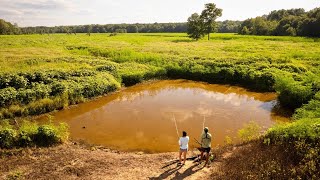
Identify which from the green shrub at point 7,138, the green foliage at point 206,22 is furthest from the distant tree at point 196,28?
the green shrub at point 7,138

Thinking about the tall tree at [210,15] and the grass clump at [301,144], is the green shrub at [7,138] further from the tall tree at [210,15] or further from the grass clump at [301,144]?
the tall tree at [210,15]

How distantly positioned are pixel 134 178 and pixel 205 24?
61.9m

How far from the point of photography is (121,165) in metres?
11.9

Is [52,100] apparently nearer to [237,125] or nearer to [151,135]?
[151,135]

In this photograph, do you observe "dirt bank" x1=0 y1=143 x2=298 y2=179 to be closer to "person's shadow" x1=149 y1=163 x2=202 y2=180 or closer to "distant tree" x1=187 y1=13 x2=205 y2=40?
"person's shadow" x1=149 y1=163 x2=202 y2=180

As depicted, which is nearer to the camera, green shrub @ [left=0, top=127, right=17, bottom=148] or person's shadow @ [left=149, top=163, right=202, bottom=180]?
person's shadow @ [left=149, top=163, right=202, bottom=180]

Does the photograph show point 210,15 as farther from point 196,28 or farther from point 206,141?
point 206,141

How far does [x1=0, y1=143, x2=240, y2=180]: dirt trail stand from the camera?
1102 centimetres

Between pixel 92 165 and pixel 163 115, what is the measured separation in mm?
8246

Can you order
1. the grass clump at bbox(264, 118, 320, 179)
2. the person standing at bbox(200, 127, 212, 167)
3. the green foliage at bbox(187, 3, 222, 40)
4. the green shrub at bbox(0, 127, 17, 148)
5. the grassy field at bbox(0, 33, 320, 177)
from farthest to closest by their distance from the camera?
1. the green foliage at bbox(187, 3, 222, 40)
2. the green shrub at bbox(0, 127, 17, 148)
3. the grassy field at bbox(0, 33, 320, 177)
4. the person standing at bbox(200, 127, 212, 167)
5. the grass clump at bbox(264, 118, 320, 179)

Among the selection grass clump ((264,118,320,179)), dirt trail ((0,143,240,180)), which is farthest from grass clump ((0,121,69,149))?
grass clump ((264,118,320,179))

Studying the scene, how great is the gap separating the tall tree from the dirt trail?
5896cm

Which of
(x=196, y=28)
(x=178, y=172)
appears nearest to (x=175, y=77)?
(x=178, y=172)

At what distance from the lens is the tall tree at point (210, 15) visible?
6825cm
